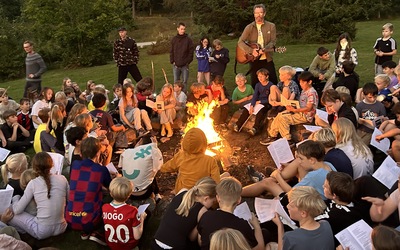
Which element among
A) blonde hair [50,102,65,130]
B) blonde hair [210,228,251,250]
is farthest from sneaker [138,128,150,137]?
blonde hair [210,228,251,250]

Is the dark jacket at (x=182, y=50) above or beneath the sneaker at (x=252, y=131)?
above

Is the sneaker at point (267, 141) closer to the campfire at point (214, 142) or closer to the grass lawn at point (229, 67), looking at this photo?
the campfire at point (214, 142)

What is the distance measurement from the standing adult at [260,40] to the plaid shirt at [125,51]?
133 inches

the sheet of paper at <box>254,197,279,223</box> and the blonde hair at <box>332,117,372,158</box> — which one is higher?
the blonde hair at <box>332,117,372,158</box>

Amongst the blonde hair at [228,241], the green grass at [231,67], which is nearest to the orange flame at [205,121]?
the green grass at [231,67]

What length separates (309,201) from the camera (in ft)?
11.8

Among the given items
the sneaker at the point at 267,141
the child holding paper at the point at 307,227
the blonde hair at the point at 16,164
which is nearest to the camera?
the child holding paper at the point at 307,227

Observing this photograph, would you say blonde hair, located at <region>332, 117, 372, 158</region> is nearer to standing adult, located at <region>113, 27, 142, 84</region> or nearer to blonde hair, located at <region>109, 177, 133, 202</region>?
blonde hair, located at <region>109, 177, 133, 202</region>

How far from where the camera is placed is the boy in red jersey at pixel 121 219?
4.50 metres

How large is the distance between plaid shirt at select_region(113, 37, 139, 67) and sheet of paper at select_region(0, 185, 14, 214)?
6.67 metres

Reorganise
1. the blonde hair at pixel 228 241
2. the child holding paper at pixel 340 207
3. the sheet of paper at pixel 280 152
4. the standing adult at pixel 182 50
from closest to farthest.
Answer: the blonde hair at pixel 228 241 → the child holding paper at pixel 340 207 → the sheet of paper at pixel 280 152 → the standing adult at pixel 182 50

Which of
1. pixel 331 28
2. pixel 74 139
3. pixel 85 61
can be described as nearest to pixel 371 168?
pixel 74 139

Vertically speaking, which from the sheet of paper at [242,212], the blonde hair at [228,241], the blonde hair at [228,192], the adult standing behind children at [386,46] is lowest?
the sheet of paper at [242,212]

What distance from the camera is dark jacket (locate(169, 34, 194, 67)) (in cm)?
1082
